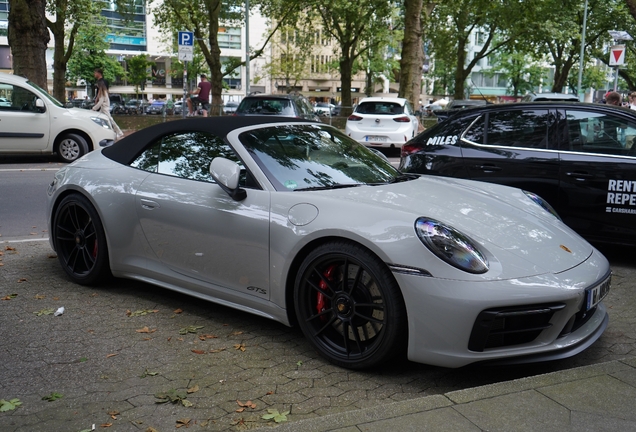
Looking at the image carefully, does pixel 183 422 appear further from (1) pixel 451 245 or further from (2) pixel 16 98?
(2) pixel 16 98

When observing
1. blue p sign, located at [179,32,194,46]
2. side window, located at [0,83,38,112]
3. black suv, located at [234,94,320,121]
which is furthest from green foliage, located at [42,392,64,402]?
blue p sign, located at [179,32,194,46]

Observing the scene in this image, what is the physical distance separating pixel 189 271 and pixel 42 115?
10481mm

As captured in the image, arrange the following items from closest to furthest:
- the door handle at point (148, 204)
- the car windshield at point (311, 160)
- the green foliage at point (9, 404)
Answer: the green foliage at point (9, 404), the car windshield at point (311, 160), the door handle at point (148, 204)

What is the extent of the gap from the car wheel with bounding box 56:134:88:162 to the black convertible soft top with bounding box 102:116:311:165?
9078 millimetres

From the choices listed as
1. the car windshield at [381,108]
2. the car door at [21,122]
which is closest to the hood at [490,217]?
A: the car door at [21,122]

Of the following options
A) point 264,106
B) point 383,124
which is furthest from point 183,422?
point 264,106

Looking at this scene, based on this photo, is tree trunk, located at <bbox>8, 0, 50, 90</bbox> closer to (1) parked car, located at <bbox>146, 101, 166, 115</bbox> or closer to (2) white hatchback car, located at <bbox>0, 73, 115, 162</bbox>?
(2) white hatchback car, located at <bbox>0, 73, 115, 162</bbox>

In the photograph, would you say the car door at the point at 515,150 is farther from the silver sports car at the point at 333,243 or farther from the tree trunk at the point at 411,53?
the tree trunk at the point at 411,53

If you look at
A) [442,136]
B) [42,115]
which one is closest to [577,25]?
[42,115]

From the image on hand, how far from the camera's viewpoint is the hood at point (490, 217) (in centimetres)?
381

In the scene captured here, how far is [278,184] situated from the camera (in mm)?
4309

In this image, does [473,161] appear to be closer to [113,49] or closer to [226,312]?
[226,312]

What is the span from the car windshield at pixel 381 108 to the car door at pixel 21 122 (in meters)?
7.95

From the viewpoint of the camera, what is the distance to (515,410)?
10.0 feet
